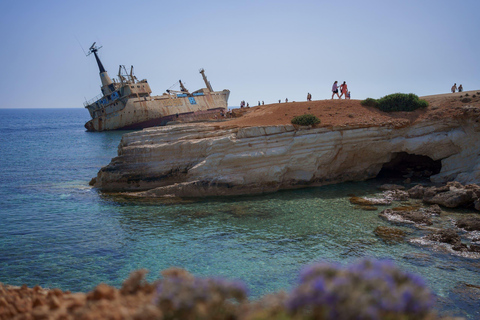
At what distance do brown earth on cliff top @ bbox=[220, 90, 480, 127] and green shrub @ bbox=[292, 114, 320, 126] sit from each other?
0.51m

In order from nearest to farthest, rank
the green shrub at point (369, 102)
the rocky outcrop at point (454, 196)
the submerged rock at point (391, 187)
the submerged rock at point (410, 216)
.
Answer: the submerged rock at point (410, 216)
the rocky outcrop at point (454, 196)
the submerged rock at point (391, 187)
the green shrub at point (369, 102)

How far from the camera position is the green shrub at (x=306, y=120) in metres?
23.1

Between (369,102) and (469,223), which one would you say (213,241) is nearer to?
(469,223)

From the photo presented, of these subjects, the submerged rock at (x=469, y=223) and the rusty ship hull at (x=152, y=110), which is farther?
the rusty ship hull at (x=152, y=110)

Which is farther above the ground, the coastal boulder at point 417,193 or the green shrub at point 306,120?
the green shrub at point 306,120

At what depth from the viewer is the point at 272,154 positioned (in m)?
21.9

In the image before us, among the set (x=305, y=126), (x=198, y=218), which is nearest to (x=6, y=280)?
(x=198, y=218)

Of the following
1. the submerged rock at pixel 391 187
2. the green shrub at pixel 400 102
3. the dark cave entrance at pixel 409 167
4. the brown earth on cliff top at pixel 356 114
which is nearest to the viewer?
the submerged rock at pixel 391 187

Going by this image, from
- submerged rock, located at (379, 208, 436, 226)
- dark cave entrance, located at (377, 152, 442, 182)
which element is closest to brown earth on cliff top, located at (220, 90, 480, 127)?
dark cave entrance, located at (377, 152, 442, 182)

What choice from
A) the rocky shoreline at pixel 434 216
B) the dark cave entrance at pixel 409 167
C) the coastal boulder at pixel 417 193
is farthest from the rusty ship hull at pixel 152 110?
the rocky shoreline at pixel 434 216

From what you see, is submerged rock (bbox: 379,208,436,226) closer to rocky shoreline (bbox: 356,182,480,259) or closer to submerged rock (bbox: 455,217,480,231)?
rocky shoreline (bbox: 356,182,480,259)

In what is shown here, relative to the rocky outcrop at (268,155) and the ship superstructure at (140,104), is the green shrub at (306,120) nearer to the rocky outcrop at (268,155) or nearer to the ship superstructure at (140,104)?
the rocky outcrop at (268,155)

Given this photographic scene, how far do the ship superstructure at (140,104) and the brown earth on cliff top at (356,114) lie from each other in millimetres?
30923

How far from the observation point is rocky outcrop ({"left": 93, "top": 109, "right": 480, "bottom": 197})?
71.4 feet
